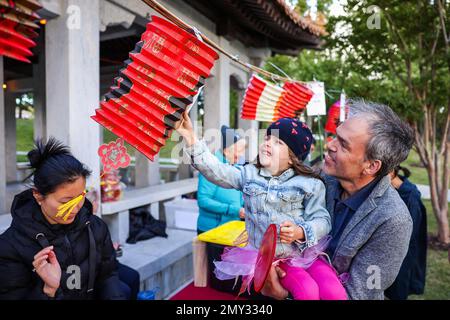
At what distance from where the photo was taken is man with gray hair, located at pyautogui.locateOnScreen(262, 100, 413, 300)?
1.48m

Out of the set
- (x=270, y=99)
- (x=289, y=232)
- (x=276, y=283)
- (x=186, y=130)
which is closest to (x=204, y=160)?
(x=186, y=130)

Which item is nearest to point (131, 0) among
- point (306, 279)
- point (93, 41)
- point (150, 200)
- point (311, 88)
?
point (93, 41)

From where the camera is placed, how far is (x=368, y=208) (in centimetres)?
154

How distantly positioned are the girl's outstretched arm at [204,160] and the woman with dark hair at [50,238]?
0.69m

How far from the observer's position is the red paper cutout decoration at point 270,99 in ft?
13.2

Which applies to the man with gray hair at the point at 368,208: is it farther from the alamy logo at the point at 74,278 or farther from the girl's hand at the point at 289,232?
the alamy logo at the point at 74,278

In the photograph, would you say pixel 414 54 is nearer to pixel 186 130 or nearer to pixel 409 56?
pixel 409 56

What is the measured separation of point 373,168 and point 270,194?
1.77ft

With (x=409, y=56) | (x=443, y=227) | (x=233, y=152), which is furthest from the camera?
(x=443, y=227)

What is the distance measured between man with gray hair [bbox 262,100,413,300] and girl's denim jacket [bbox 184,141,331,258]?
130 mm
